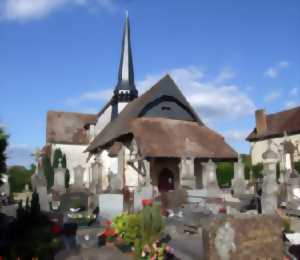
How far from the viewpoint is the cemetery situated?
264 inches

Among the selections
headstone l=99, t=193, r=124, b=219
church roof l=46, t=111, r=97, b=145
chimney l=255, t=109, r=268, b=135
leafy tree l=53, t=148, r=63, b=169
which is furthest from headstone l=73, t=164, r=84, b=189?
chimney l=255, t=109, r=268, b=135

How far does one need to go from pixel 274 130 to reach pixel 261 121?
260 cm

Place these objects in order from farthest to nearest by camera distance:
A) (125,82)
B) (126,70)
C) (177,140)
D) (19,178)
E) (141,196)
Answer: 1. (19,178)
2. (126,70)
3. (125,82)
4. (177,140)
5. (141,196)

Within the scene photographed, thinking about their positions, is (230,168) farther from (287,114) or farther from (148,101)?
(148,101)

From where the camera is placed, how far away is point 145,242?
703 centimetres

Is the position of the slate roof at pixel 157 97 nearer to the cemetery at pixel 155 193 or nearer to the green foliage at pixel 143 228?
the cemetery at pixel 155 193

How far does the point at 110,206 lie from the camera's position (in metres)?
12.1

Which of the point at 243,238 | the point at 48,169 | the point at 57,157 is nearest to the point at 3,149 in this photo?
the point at 243,238

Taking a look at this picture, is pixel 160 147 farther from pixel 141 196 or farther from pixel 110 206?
pixel 110 206

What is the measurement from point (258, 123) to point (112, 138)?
2001 centimetres

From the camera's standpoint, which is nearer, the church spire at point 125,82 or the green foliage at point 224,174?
the green foliage at point 224,174

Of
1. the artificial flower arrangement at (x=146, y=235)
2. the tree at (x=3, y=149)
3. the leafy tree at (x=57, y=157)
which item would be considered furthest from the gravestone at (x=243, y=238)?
the leafy tree at (x=57, y=157)

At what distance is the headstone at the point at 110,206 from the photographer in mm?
12016

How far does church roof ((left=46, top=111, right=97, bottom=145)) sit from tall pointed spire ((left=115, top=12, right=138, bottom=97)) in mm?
5751
